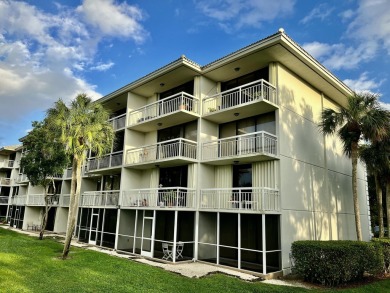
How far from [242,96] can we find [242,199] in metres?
5.84

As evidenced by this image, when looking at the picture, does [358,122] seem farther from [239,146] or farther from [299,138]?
[239,146]

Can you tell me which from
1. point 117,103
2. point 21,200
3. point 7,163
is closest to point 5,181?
point 7,163

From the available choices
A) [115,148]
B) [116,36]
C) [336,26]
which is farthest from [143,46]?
[336,26]

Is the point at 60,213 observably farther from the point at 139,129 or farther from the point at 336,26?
the point at 336,26

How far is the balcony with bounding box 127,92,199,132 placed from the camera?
17.1 m

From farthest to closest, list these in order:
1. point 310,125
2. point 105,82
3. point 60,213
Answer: point 60,213
point 105,82
point 310,125

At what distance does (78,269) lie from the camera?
11836mm

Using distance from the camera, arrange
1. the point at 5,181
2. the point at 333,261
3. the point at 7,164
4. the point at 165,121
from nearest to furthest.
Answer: the point at 333,261 → the point at 165,121 → the point at 5,181 → the point at 7,164

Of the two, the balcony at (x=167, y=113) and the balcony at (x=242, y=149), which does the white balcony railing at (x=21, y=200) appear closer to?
the balcony at (x=167, y=113)

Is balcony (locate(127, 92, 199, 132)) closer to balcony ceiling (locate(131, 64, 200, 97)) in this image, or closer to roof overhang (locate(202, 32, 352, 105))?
balcony ceiling (locate(131, 64, 200, 97))

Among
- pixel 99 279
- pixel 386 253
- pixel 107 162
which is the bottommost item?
pixel 99 279

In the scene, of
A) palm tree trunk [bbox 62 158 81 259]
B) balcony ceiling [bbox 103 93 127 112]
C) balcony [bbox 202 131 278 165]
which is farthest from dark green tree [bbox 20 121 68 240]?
balcony [bbox 202 131 278 165]

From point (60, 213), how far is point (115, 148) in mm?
10615

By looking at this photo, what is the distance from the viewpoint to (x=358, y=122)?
15.4 meters
